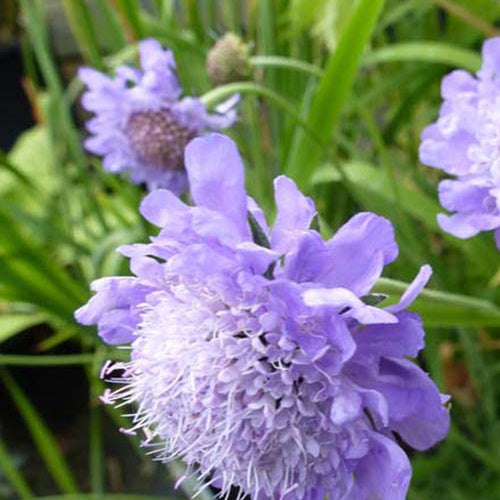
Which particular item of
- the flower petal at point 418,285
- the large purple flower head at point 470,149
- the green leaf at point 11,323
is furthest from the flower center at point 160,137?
the green leaf at point 11,323

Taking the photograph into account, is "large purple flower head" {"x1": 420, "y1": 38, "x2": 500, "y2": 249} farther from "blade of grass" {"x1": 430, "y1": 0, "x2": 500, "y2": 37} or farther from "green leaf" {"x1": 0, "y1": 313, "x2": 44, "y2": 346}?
"green leaf" {"x1": 0, "y1": 313, "x2": 44, "y2": 346}

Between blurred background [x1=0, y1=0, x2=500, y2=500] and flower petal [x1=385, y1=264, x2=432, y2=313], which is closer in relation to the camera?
flower petal [x1=385, y1=264, x2=432, y2=313]

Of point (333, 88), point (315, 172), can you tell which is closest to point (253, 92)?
point (333, 88)

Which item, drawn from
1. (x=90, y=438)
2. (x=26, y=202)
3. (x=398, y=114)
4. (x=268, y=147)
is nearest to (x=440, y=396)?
(x=398, y=114)

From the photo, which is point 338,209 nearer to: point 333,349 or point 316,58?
point 316,58

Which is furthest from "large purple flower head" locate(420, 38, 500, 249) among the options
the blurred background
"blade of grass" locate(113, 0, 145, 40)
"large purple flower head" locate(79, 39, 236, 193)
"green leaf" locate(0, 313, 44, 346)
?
"green leaf" locate(0, 313, 44, 346)

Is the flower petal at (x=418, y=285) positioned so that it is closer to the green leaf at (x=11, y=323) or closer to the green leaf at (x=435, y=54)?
the green leaf at (x=435, y=54)

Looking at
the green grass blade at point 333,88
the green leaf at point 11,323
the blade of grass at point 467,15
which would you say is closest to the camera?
the green grass blade at point 333,88
